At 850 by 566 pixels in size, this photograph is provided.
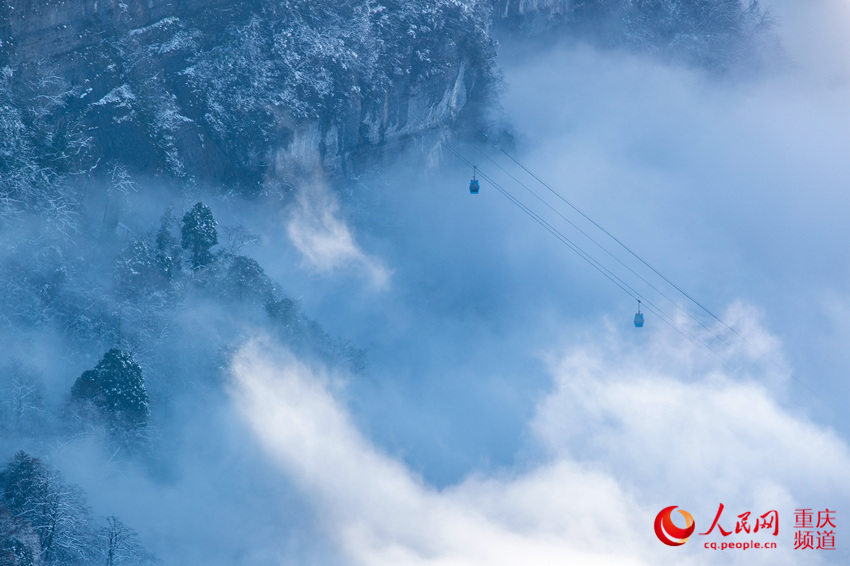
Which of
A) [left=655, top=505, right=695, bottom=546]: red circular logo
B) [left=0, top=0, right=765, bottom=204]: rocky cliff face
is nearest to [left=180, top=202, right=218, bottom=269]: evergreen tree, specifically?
[left=0, top=0, right=765, bottom=204]: rocky cliff face

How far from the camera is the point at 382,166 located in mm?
71250

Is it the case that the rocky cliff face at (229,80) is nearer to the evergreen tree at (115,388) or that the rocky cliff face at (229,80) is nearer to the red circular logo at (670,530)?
the evergreen tree at (115,388)

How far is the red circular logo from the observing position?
218 ft

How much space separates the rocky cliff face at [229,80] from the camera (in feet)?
202

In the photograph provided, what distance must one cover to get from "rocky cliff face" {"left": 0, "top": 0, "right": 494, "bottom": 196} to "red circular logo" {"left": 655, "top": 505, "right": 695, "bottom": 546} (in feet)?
80.4

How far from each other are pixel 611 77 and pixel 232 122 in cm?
2956

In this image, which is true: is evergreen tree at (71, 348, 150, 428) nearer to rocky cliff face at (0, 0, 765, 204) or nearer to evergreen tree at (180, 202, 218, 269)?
evergreen tree at (180, 202, 218, 269)

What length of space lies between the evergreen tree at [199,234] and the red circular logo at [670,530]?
26.7 meters

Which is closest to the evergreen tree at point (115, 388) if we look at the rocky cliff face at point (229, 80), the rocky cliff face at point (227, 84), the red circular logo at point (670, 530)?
the rocky cliff face at point (227, 84)

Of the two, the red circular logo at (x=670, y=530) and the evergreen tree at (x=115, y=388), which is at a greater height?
the red circular logo at (x=670, y=530)

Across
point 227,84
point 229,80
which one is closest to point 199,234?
point 227,84

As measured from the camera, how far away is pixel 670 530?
66.6 m

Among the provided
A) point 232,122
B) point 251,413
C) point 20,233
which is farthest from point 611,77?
point 20,233

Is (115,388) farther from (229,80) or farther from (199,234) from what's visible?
(229,80)
